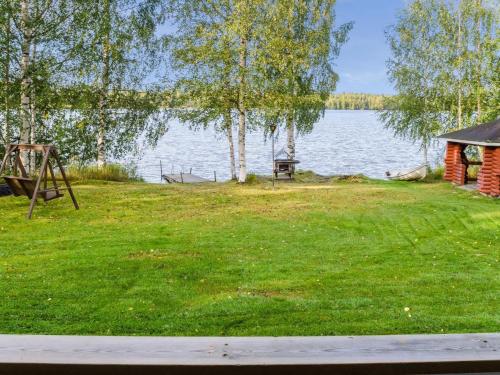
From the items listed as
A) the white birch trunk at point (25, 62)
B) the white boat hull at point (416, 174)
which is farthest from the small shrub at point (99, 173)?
the white boat hull at point (416, 174)

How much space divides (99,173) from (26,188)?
9.50 meters

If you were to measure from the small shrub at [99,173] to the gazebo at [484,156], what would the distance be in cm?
1501

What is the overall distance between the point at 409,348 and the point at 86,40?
21.9m

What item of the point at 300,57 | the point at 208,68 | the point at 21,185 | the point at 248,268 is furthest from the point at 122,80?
the point at 248,268

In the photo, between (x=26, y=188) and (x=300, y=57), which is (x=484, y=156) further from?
(x=26, y=188)

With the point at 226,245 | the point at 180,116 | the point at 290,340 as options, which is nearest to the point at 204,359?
the point at 290,340

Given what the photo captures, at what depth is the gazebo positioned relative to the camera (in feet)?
61.6

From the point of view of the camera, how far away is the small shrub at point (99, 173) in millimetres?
22156

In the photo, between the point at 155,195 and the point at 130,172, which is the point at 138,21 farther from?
the point at 155,195

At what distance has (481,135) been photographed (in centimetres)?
2059

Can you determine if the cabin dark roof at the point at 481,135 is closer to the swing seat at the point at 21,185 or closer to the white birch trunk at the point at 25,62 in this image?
the swing seat at the point at 21,185

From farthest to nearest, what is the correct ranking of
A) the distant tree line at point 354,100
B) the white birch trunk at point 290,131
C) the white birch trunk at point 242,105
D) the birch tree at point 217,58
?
1. the distant tree line at point 354,100
2. the white birch trunk at point 290,131
3. the white birch trunk at point 242,105
4. the birch tree at point 217,58

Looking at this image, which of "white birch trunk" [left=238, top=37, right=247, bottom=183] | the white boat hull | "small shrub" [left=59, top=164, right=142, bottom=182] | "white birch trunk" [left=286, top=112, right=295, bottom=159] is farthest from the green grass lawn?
"white birch trunk" [left=286, top=112, right=295, bottom=159]

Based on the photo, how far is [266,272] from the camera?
27.5 ft
